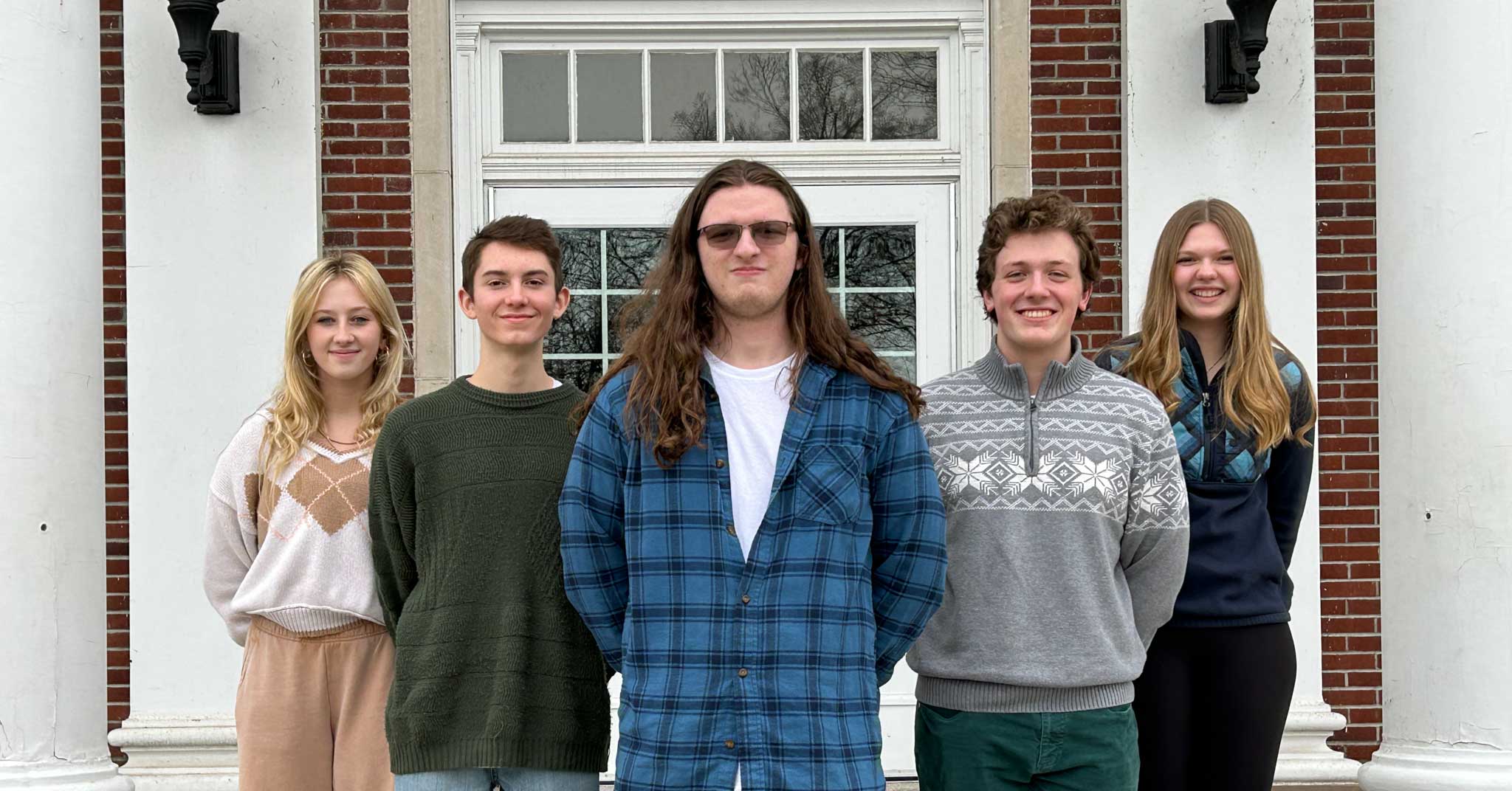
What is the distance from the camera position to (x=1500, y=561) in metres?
4.80

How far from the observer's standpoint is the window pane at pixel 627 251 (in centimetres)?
599

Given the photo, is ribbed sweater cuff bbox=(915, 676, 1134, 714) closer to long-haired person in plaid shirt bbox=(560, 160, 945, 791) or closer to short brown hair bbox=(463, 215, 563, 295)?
long-haired person in plaid shirt bbox=(560, 160, 945, 791)

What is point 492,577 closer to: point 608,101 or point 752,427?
point 752,427

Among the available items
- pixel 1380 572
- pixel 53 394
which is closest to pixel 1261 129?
pixel 1380 572

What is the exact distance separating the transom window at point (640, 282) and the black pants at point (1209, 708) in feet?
9.17

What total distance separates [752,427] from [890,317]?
325 centimetres

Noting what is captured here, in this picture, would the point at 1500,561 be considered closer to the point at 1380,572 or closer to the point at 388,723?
the point at 1380,572

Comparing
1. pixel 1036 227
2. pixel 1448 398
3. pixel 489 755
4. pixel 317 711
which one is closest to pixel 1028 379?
pixel 1036 227

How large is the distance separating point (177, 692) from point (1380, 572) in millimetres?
4598

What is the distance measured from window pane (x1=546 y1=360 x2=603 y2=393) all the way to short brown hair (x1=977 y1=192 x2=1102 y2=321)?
9.86 feet

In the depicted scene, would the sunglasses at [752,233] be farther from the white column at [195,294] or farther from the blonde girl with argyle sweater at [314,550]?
A: the white column at [195,294]

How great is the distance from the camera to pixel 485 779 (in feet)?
10.1

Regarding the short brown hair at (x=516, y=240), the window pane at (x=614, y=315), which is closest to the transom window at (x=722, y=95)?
the window pane at (x=614, y=315)

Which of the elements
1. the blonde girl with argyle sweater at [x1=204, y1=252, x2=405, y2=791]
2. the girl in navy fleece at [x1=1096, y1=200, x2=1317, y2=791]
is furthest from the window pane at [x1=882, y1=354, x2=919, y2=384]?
the blonde girl with argyle sweater at [x1=204, y1=252, x2=405, y2=791]
